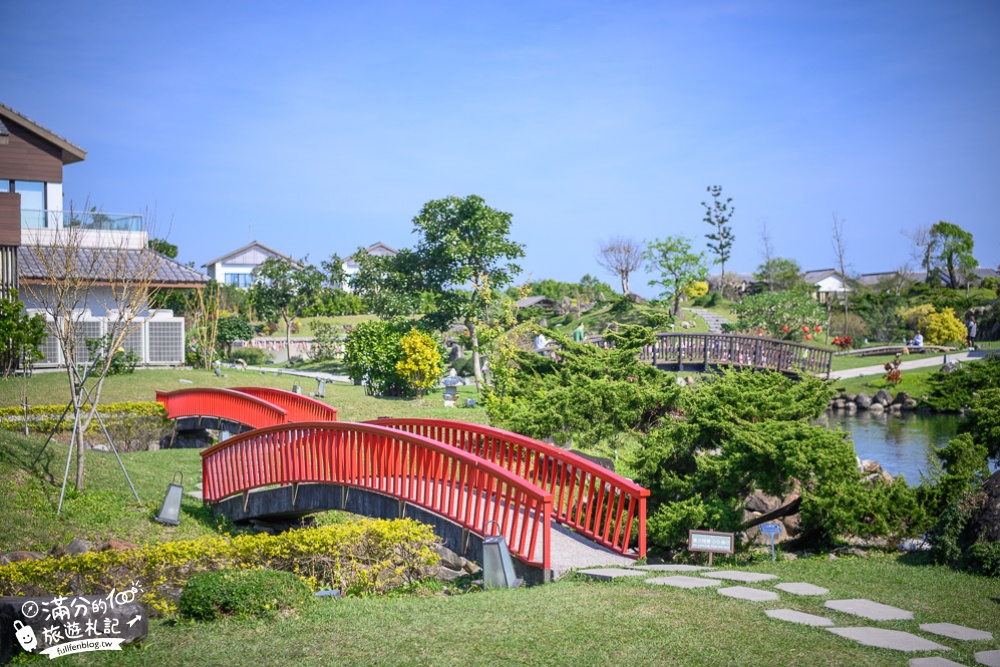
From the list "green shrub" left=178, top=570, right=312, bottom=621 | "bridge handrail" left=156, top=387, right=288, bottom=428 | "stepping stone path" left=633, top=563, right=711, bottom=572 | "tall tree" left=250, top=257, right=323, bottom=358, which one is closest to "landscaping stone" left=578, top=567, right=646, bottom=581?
"stepping stone path" left=633, top=563, right=711, bottom=572

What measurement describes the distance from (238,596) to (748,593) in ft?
14.0

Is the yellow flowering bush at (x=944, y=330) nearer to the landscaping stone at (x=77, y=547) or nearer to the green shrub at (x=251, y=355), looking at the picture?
the green shrub at (x=251, y=355)

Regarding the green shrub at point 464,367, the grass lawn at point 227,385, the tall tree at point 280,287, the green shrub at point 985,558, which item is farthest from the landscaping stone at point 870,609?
the tall tree at point 280,287

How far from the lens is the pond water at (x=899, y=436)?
20.9 metres

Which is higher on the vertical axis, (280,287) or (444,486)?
(280,287)

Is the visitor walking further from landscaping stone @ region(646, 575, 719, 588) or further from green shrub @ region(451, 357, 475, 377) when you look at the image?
landscaping stone @ region(646, 575, 719, 588)

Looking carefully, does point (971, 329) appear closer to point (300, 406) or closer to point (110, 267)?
point (300, 406)

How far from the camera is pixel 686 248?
50719 mm

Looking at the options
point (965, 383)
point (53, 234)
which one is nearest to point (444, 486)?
point (965, 383)

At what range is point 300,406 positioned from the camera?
19.2m

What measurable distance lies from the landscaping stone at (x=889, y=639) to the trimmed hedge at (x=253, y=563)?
4560 millimetres

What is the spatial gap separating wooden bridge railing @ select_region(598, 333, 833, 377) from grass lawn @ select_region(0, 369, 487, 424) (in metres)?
7.89

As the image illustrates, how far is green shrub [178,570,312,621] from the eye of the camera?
7625 millimetres

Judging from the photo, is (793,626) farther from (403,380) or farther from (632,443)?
(403,380)
